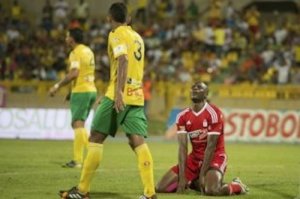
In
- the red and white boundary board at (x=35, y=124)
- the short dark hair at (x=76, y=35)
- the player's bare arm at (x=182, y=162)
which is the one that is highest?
the short dark hair at (x=76, y=35)

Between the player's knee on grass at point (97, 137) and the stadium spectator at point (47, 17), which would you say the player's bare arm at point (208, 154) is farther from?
the stadium spectator at point (47, 17)

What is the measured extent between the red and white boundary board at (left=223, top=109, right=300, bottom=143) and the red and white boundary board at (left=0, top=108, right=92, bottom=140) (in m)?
4.79

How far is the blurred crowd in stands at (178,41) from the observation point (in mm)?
28984

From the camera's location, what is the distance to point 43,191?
10.8 m

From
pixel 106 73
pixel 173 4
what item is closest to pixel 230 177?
pixel 106 73

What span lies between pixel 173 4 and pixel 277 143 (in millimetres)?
13009

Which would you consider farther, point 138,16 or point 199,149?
point 138,16

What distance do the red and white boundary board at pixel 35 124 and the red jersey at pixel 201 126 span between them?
11.8 meters

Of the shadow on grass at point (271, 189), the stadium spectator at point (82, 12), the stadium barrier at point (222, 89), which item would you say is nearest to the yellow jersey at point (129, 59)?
the shadow on grass at point (271, 189)

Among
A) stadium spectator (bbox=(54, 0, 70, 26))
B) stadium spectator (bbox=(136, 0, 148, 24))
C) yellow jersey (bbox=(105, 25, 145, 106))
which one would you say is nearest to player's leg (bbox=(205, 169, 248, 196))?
yellow jersey (bbox=(105, 25, 145, 106))

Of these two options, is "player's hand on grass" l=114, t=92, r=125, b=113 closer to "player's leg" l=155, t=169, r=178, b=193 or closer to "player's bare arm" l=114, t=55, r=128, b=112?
"player's bare arm" l=114, t=55, r=128, b=112

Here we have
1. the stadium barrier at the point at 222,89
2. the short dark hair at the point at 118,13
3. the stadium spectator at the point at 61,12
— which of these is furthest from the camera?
the stadium spectator at the point at 61,12

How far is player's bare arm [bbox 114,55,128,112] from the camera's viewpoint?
9.22m

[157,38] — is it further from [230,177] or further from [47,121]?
[230,177]
